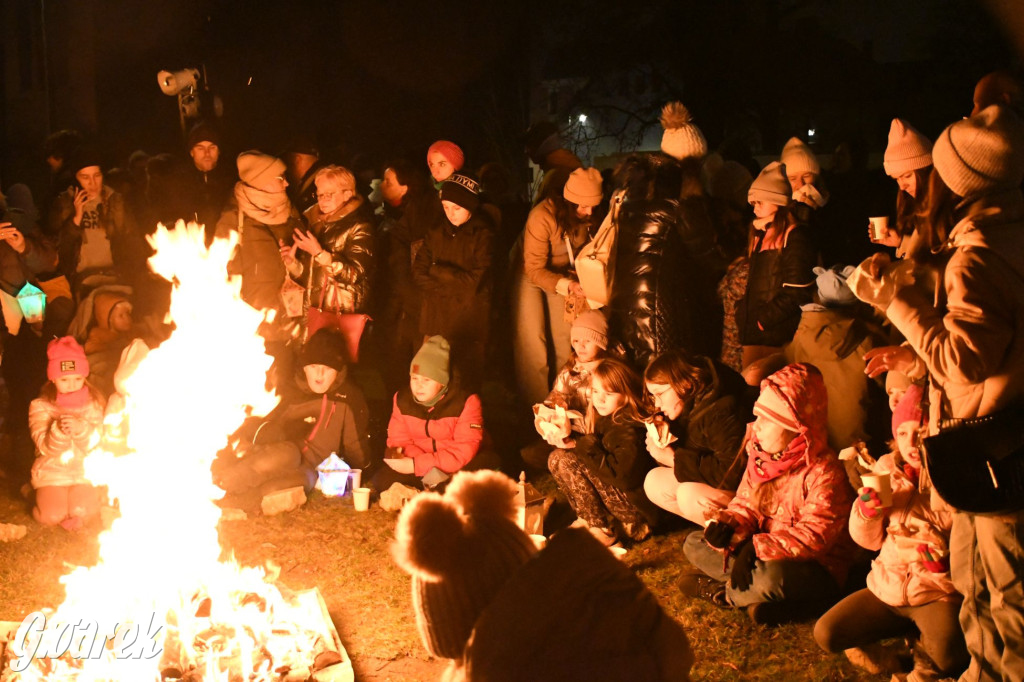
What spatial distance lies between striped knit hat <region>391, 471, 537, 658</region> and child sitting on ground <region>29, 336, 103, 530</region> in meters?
4.83

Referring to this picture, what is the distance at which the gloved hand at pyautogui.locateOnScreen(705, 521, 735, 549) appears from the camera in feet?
17.7

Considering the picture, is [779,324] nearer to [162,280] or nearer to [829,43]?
[162,280]

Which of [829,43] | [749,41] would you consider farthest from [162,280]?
[829,43]

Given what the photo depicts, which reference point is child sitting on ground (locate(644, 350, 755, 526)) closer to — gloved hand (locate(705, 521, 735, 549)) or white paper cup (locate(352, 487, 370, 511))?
gloved hand (locate(705, 521, 735, 549))

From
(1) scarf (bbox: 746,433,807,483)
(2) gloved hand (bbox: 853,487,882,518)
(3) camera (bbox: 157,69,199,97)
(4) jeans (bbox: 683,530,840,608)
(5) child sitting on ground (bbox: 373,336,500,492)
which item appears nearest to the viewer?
(2) gloved hand (bbox: 853,487,882,518)

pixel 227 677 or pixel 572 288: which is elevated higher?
pixel 572 288

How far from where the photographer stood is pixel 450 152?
832 cm

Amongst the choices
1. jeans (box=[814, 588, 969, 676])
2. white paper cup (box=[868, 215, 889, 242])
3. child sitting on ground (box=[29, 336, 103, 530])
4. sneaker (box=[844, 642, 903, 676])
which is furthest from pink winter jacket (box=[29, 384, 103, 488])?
white paper cup (box=[868, 215, 889, 242])

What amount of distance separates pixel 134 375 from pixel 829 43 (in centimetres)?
1432

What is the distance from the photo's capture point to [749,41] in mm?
15977

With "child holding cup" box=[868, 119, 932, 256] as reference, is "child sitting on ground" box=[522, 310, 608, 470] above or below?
below

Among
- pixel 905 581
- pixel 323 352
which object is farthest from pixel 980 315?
pixel 323 352

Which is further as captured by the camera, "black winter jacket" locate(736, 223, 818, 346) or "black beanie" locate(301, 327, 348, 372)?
"black beanie" locate(301, 327, 348, 372)

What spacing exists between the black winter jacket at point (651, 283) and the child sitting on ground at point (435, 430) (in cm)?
136
